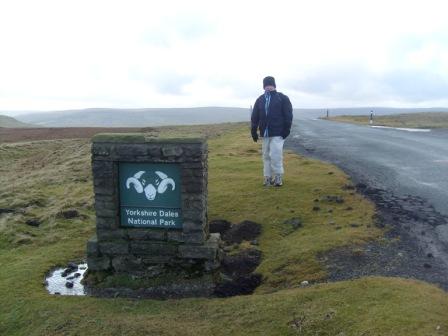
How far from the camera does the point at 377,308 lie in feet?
21.6

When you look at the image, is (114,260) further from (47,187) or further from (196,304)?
(47,187)

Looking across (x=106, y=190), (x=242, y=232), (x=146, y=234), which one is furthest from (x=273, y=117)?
(x=106, y=190)

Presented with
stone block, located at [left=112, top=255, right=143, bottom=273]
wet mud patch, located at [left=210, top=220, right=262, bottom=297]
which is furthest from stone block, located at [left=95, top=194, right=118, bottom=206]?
wet mud patch, located at [left=210, top=220, right=262, bottom=297]

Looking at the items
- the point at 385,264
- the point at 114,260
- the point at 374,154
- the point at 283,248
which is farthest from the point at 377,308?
the point at 374,154

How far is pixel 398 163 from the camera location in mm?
16797

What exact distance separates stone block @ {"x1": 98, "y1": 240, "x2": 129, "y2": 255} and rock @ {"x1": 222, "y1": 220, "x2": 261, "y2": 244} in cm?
237

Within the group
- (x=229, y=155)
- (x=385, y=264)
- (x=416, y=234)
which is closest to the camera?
(x=385, y=264)

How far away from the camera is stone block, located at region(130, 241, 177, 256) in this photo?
31.3 feet

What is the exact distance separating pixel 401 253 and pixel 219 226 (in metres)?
4.51

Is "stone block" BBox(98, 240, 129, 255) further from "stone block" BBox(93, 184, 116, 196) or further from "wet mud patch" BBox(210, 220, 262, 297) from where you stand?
"wet mud patch" BBox(210, 220, 262, 297)

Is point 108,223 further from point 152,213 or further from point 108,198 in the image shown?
point 152,213

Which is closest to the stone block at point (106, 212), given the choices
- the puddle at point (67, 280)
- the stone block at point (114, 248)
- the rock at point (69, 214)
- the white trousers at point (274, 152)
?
the stone block at point (114, 248)

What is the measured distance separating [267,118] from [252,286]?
18.1ft

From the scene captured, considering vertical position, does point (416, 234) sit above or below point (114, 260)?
above
